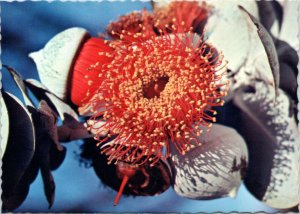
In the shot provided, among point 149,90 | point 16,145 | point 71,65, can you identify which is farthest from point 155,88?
point 16,145

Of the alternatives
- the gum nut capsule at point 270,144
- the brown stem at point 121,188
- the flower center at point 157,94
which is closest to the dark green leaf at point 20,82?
the flower center at point 157,94

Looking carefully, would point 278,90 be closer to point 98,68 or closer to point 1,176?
point 98,68

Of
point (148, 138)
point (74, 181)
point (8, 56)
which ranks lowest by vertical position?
point (74, 181)

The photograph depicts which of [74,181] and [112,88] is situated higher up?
[112,88]

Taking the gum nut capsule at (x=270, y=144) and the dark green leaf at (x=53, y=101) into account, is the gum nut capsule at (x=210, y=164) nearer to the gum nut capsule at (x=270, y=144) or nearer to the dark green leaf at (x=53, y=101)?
the gum nut capsule at (x=270, y=144)

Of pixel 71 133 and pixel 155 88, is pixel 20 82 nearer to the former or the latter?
pixel 71 133

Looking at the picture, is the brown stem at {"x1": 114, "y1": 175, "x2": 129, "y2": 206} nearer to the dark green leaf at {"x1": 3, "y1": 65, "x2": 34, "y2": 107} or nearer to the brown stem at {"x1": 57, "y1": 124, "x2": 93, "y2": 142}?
the brown stem at {"x1": 57, "y1": 124, "x2": 93, "y2": 142}

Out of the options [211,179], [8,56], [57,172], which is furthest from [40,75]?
[211,179]
